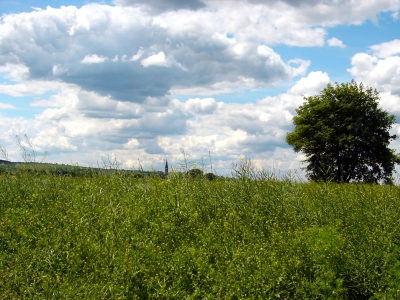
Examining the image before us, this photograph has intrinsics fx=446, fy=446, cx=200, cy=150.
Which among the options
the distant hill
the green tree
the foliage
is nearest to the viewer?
the foliage

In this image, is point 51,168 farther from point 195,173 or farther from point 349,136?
point 349,136

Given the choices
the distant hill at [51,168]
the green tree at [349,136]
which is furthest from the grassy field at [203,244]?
the green tree at [349,136]

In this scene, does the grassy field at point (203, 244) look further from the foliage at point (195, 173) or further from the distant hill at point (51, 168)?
the distant hill at point (51, 168)

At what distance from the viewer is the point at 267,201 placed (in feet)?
30.6

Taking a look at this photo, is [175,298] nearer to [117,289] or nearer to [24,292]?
[117,289]

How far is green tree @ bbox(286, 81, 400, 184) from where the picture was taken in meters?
37.9

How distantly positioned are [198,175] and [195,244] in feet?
14.5

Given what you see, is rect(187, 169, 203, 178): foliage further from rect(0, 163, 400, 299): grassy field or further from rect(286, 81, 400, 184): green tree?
rect(286, 81, 400, 184): green tree

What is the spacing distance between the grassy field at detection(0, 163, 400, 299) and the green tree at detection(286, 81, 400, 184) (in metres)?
28.5

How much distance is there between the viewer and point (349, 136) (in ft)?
122

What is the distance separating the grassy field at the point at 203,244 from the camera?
6.24 m

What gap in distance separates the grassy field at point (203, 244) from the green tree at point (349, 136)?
28476mm

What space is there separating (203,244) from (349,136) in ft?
106

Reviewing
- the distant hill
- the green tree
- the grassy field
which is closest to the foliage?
the grassy field
